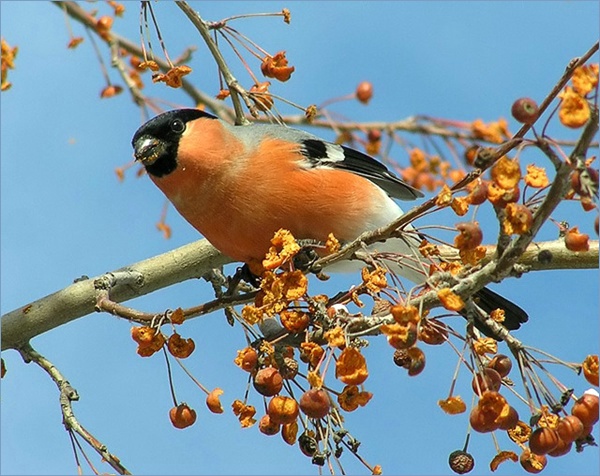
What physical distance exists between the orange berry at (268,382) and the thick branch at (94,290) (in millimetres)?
1215

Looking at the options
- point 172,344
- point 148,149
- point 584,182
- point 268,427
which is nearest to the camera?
point 584,182

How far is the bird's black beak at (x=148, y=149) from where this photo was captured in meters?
3.31

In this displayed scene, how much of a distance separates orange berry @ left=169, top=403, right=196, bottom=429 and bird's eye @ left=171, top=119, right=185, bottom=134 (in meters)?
1.26

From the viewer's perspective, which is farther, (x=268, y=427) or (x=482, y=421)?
(x=268, y=427)

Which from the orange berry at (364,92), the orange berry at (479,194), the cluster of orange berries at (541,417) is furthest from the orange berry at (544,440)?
the orange berry at (364,92)

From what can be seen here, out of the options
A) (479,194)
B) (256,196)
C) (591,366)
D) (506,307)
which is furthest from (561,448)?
(256,196)

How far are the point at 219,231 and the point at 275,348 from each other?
3.05 ft

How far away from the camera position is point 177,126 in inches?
136

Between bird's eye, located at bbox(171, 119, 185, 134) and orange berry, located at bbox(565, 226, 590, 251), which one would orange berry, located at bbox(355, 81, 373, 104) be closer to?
bird's eye, located at bbox(171, 119, 185, 134)

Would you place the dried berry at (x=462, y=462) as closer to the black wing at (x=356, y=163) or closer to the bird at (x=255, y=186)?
the bird at (x=255, y=186)

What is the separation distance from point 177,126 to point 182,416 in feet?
4.34

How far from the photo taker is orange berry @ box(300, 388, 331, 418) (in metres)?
2.12

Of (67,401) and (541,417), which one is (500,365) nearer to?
(541,417)

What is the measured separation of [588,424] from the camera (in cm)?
210
